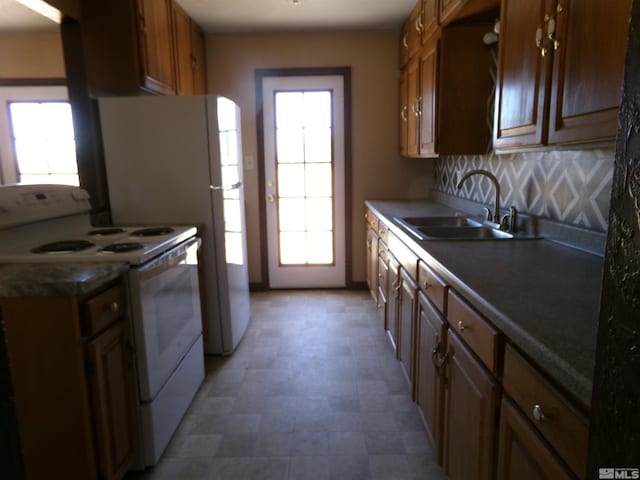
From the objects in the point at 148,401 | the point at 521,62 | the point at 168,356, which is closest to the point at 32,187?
the point at 168,356

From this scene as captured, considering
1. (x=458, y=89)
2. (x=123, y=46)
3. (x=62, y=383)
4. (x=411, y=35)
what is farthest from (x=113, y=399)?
(x=411, y=35)

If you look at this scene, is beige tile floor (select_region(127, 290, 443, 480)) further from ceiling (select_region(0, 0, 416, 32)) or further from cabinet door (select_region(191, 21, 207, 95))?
ceiling (select_region(0, 0, 416, 32))

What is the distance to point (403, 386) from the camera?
2.38 meters

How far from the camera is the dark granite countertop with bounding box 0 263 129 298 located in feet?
4.33

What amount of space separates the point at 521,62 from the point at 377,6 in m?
2.06

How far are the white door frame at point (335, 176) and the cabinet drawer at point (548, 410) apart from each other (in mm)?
3082

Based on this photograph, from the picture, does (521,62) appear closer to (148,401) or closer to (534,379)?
(534,379)

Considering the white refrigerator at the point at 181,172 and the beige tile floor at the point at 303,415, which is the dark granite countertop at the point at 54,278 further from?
the white refrigerator at the point at 181,172

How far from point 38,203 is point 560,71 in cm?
220

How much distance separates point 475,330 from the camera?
117cm

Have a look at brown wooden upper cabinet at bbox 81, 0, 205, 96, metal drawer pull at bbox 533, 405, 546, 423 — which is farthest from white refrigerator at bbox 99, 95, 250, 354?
metal drawer pull at bbox 533, 405, 546, 423

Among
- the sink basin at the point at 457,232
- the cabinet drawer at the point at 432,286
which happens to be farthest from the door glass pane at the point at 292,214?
the cabinet drawer at the point at 432,286

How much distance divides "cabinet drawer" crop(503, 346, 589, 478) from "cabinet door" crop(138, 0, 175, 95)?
2417 mm

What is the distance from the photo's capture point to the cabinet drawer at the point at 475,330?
3.45ft
